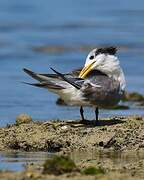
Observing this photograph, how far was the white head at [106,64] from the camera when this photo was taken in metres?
10.9

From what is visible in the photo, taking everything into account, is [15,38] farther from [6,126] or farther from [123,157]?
[123,157]

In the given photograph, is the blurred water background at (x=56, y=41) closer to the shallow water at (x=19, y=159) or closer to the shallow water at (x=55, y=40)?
the shallow water at (x=55, y=40)

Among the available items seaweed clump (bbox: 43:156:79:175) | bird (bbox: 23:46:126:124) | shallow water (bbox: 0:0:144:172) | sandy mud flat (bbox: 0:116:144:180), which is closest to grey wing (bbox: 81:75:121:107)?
bird (bbox: 23:46:126:124)

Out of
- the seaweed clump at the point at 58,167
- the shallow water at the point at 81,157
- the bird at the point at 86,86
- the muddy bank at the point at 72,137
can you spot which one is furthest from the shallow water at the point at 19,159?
the bird at the point at 86,86

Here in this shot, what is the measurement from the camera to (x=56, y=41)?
69.3 ft

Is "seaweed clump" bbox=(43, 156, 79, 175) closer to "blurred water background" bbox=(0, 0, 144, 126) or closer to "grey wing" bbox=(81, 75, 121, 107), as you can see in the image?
"grey wing" bbox=(81, 75, 121, 107)

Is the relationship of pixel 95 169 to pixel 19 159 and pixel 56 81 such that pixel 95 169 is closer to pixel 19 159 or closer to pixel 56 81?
pixel 19 159

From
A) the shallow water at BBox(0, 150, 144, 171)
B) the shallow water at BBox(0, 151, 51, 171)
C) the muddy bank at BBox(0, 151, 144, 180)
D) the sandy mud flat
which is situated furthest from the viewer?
→ the sandy mud flat

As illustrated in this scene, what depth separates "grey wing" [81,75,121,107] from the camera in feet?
35.1

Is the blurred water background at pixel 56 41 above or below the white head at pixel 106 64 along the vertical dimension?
above

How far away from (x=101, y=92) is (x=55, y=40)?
1079 cm

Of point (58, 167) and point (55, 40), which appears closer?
point (58, 167)

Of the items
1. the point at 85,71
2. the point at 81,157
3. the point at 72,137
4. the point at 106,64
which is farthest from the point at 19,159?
the point at 106,64

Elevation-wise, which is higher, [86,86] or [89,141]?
[86,86]
